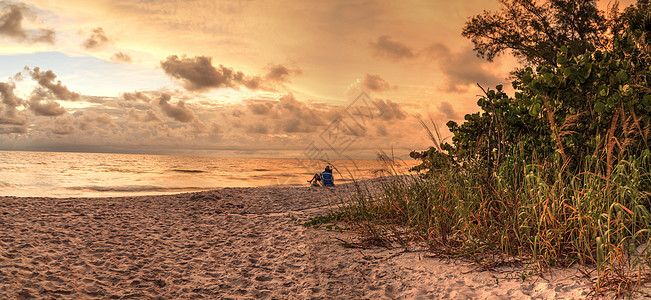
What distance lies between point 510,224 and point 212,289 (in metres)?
4.15

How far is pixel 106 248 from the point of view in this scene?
256 inches

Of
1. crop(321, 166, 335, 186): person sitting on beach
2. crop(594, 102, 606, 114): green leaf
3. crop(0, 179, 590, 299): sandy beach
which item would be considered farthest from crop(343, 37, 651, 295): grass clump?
crop(321, 166, 335, 186): person sitting on beach

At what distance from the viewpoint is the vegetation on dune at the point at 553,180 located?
398 cm

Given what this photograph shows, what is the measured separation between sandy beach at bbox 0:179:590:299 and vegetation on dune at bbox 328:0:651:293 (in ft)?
1.40

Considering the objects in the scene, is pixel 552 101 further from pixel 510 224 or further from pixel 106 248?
pixel 106 248

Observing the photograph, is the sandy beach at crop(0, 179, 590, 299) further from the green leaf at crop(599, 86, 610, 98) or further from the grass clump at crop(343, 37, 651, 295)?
the green leaf at crop(599, 86, 610, 98)

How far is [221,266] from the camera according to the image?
575cm

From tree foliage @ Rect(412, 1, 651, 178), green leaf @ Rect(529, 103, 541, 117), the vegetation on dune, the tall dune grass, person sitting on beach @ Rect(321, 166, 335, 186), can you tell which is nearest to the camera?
the tall dune grass

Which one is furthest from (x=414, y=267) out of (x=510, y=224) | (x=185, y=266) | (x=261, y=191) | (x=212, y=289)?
(x=261, y=191)

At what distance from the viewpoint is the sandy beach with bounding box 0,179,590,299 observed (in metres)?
4.30

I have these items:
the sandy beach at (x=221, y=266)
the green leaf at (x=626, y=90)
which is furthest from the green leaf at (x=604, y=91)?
the sandy beach at (x=221, y=266)

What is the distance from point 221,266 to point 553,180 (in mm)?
5500

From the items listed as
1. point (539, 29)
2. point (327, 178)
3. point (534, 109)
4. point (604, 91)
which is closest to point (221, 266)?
point (534, 109)

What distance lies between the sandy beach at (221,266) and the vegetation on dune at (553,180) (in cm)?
43
